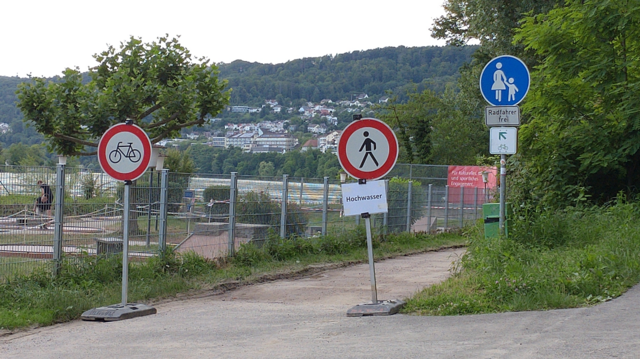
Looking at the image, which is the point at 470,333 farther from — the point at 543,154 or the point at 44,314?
the point at 543,154

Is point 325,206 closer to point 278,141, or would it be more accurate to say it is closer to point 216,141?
point 278,141

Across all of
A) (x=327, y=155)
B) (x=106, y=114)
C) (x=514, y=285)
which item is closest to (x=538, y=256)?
(x=514, y=285)

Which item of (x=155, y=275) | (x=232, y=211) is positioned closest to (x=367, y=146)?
(x=155, y=275)

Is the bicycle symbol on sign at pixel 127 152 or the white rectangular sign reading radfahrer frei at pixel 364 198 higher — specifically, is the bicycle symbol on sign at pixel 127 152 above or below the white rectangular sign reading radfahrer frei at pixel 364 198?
above

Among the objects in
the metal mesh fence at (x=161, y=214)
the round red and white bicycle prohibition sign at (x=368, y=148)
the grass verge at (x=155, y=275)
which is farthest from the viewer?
the metal mesh fence at (x=161, y=214)

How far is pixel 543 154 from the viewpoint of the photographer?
1389 cm

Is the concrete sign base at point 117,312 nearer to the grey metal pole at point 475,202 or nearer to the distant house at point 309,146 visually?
the grey metal pole at point 475,202

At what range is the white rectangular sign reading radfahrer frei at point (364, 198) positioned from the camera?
8.52 m

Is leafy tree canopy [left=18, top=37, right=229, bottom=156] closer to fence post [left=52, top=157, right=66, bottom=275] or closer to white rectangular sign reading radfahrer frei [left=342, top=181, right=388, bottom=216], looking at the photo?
fence post [left=52, top=157, right=66, bottom=275]

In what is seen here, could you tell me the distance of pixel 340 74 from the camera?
12194 cm

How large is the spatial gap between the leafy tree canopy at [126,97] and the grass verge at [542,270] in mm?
17325

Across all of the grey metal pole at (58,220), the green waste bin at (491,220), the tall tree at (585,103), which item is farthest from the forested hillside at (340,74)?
the grey metal pole at (58,220)

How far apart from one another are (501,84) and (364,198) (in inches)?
110

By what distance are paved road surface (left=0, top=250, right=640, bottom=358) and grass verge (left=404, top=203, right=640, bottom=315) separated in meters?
0.31
